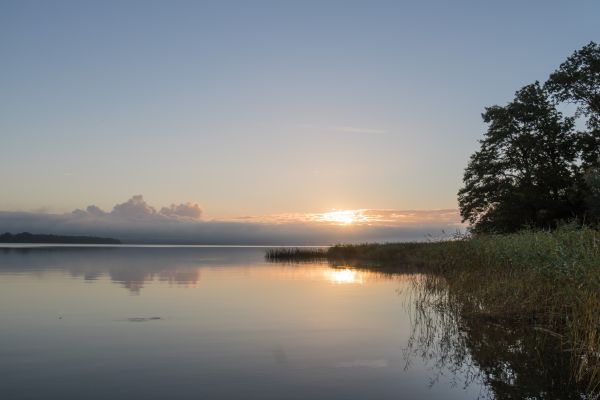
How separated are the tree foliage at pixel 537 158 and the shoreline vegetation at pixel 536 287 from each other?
71.3 ft

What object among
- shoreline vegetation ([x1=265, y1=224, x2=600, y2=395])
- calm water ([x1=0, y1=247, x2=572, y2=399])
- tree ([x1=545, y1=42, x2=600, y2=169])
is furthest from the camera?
tree ([x1=545, y1=42, x2=600, y2=169])

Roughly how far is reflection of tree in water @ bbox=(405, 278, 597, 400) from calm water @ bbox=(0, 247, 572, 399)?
13 centimetres

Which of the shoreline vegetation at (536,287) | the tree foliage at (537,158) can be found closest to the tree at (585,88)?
the tree foliage at (537,158)

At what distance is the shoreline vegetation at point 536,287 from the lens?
11.6 m

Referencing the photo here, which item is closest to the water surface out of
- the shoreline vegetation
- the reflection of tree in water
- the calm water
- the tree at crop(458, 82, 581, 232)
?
the calm water

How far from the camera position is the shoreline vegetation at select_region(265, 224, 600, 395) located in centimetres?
1162

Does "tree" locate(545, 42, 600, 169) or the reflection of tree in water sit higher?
"tree" locate(545, 42, 600, 169)

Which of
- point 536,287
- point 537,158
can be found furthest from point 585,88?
point 536,287

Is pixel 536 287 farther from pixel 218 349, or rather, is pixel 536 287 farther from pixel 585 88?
pixel 585 88

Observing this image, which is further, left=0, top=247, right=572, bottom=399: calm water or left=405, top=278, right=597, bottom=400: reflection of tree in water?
left=405, top=278, right=597, bottom=400: reflection of tree in water

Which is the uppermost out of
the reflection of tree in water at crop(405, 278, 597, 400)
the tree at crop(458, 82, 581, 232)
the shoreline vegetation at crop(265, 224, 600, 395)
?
the tree at crop(458, 82, 581, 232)

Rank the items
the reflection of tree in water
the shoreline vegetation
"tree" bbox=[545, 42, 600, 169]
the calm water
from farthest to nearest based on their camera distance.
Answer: "tree" bbox=[545, 42, 600, 169], the shoreline vegetation, the reflection of tree in water, the calm water

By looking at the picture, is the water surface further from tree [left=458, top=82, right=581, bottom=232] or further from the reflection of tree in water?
Answer: tree [left=458, top=82, right=581, bottom=232]

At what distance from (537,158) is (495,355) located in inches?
1546
